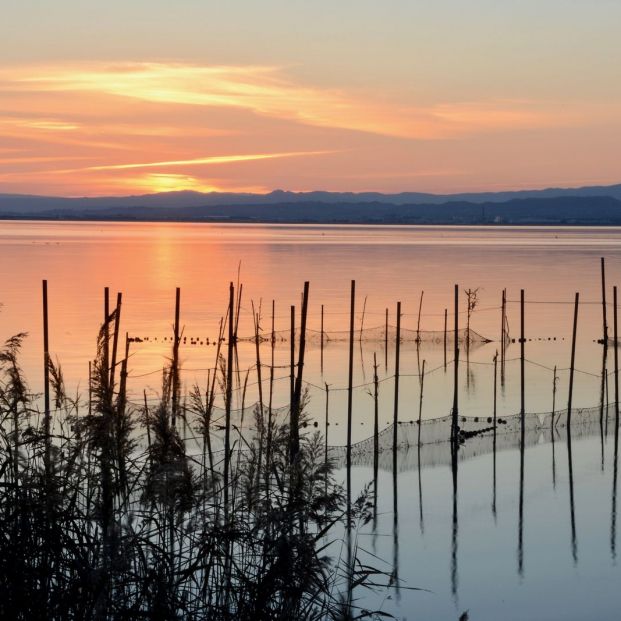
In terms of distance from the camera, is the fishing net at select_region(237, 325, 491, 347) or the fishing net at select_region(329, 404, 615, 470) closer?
the fishing net at select_region(329, 404, 615, 470)

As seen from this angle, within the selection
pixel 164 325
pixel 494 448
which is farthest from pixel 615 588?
pixel 164 325

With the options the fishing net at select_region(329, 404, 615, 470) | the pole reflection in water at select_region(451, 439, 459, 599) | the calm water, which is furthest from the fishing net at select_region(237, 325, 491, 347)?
the pole reflection in water at select_region(451, 439, 459, 599)

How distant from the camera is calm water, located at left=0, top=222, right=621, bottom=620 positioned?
1501 cm

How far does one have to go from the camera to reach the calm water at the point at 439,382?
1501cm

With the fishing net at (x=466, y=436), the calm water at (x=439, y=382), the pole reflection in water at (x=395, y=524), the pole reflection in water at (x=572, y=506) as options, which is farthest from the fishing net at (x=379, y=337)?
the pole reflection in water at (x=395, y=524)

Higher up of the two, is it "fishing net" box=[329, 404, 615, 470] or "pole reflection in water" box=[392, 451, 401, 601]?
"fishing net" box=[329, 404, 615, 470]

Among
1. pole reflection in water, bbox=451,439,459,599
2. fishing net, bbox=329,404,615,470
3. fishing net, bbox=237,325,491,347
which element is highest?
fishing net, bbox=237,325,491,347

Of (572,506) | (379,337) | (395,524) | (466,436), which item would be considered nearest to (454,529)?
(395,524)

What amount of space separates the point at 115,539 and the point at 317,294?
52619 mm

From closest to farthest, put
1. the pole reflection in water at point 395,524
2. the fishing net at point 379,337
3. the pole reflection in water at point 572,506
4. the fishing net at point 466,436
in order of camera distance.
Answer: the pole reflection in water at point 395,524 < the pole reflection in water at point 572,506 < the fishing net at point 466,436 < the fishing net at point 379,337

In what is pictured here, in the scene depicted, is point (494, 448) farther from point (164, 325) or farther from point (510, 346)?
point (164, 325)

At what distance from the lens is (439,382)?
101ft

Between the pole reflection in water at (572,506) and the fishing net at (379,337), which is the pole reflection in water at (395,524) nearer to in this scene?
the pole reflection in water at (572,506)

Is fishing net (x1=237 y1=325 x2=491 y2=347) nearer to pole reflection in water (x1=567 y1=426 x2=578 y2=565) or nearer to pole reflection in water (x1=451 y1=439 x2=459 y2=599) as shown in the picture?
pole reflection in water (x1=567 y1=426 x2=578 y2=565)
